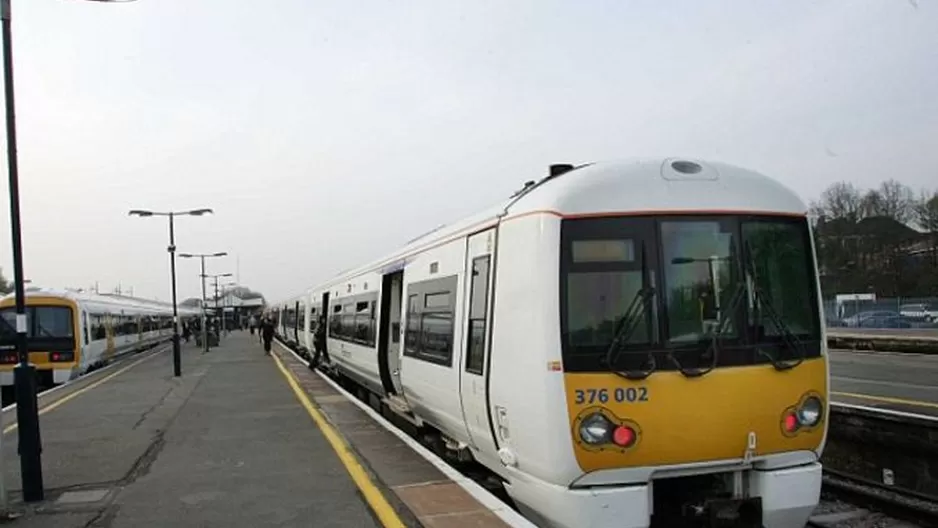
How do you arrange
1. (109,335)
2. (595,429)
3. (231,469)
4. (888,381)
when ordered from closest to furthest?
(595,429)
(231,469)
(888,381)
(109,335)

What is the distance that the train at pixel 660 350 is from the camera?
572 cm

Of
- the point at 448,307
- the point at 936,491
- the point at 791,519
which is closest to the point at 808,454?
the point at 791,519

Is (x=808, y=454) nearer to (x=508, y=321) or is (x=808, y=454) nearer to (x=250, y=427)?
(x=508, y=321)

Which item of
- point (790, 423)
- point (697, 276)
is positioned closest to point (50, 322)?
point (697, 276)

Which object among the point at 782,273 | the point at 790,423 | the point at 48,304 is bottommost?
the point at 790,423

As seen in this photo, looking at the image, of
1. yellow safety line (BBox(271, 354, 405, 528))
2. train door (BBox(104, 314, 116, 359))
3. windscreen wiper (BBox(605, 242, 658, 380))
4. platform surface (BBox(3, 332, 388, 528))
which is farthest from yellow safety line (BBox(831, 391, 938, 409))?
train door (BBox(104, 314, 116, 359))

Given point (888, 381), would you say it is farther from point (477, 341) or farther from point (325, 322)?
point (477, 341)

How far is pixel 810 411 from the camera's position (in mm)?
6160

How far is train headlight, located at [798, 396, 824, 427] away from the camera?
6.12m

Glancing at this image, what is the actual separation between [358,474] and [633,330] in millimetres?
3694

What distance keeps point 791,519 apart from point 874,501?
4.41m

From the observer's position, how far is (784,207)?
21.0 ft

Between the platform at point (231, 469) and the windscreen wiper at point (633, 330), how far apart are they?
1454 mm

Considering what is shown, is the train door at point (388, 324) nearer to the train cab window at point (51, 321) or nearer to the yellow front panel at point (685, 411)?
the yellow front panel at point (685, 411)
